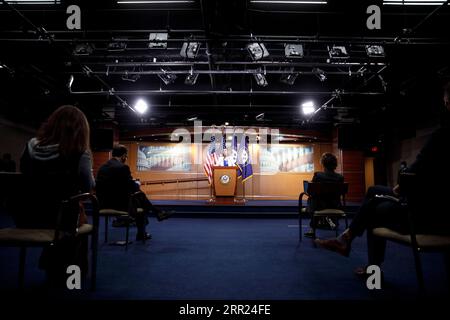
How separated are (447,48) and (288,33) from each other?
3226mm

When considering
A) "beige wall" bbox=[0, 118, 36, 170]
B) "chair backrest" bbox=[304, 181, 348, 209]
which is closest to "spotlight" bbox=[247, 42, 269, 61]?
"chair backrest" bbox=[304, 181, 348, 209]

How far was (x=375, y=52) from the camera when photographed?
5766 mm

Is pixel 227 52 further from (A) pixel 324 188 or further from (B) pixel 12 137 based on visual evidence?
(B) pixel 12 137

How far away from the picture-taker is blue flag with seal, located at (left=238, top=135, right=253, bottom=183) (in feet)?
33.9

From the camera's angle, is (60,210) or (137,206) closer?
(60,210)

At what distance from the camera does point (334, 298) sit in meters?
2.02

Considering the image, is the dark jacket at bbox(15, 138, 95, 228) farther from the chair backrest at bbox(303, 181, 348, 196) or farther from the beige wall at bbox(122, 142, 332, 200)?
the beige wall at bbox(122, 142, 332, 200)

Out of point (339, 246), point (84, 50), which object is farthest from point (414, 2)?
point (84, 50)

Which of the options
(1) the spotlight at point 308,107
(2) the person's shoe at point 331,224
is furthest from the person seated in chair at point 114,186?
(1) the spotlight at point 308,107

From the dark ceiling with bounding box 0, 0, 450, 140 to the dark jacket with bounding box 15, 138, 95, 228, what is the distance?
3.46m

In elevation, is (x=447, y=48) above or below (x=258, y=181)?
above

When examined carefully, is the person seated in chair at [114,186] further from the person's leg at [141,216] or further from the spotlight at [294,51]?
the spotlight at [294,51]
